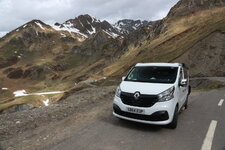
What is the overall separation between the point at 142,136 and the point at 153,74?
2.61m

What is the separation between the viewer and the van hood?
6.89 metres

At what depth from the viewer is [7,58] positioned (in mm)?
194875

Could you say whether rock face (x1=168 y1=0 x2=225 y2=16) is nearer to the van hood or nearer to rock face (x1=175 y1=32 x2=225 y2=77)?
rock face (x1=175 y1=32 x2=225 y2=77)

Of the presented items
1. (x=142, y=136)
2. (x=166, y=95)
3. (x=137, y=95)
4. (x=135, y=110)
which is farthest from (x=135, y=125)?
(x=166, y=95)

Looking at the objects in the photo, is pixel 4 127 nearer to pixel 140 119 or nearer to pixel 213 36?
pixel 140 119

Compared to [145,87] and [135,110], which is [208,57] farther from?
[135,110]

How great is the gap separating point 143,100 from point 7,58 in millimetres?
212774

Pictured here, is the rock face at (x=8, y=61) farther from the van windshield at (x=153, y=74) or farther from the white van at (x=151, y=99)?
the white van at (x=151, y=99)

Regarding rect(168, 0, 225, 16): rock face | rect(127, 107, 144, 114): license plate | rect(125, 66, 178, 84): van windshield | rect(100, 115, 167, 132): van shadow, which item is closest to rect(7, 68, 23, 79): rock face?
rect(168, 0, 225, 16): rock face

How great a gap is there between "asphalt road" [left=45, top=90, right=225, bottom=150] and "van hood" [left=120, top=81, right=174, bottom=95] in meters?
1.42

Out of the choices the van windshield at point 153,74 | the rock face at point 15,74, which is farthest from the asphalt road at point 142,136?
the rock face at point 15,74

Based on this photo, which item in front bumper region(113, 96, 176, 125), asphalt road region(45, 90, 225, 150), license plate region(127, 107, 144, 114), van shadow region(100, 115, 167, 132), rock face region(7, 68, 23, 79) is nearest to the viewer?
asphalt road region(45, 90, 225, 150)

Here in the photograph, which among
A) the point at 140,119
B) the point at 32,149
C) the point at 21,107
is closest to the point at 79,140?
the point at 32,149

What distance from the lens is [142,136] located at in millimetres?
6852
